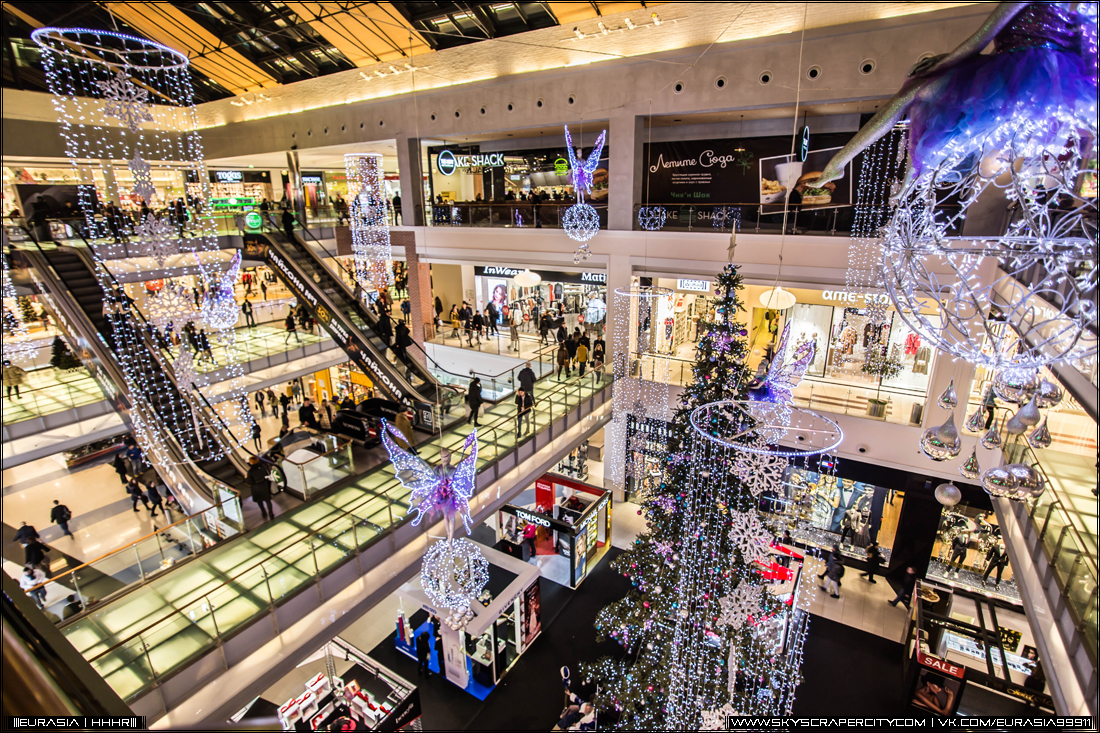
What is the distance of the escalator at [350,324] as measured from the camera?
11906 mm

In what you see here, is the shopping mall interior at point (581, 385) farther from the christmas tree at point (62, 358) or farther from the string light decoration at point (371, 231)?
the string light decoration at point (371, 231)

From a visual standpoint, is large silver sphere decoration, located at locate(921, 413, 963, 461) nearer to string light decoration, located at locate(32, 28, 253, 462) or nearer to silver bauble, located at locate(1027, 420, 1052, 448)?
silver bauble, located at locate(1027, 420, 1052, 448)

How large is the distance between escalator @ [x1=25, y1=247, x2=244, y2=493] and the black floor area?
192 inches

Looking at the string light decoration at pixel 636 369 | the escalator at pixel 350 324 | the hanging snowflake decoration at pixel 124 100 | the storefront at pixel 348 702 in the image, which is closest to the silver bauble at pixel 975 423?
the storefront at pixel 348 702

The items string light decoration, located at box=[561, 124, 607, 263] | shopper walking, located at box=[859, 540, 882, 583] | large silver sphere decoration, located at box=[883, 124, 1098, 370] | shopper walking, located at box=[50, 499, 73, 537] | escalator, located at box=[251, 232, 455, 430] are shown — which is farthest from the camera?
escalator, located at box=[251, 232, 455, 430]

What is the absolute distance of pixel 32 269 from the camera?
10.9 m

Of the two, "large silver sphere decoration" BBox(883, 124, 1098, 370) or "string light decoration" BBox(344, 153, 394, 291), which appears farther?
"string light decoration" BBox(344, 153, 394, 291)

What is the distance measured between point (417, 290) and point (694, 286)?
8905 millimetres

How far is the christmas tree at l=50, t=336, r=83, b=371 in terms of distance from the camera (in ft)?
39.3

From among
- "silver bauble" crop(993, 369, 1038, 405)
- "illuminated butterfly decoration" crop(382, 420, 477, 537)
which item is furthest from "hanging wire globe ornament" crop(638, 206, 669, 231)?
"silver bauble" crop(993, 369, 1038, 405)

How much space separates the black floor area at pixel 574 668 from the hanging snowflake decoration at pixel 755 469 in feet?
14.8

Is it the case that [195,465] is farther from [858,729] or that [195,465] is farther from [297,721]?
[858,729]

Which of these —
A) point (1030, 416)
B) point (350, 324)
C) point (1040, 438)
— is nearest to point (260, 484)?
point (350, 324)

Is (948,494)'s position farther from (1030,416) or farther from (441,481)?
(441,481)
